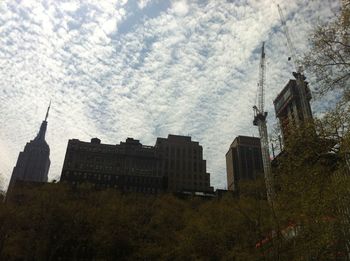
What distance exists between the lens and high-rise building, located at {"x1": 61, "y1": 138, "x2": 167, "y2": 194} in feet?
557

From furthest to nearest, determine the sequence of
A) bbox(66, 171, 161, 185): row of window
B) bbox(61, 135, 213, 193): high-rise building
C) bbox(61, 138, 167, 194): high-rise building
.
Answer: bbox(66, 171, 161, 185): row of window, bbox(61, 135, 213, 193): high-rise building, bbox(61, 138, 167, 194): high-rise building

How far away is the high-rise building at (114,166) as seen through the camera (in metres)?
170

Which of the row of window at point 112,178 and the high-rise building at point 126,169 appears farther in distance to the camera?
the row of window at point 112,178

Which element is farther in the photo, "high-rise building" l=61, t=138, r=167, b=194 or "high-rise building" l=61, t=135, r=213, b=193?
"high-rise building" l=61, t=135, r=213, b=193

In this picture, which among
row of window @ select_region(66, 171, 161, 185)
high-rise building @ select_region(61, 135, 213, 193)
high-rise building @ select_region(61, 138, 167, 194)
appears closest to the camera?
high-rise building @ select_region(61, 138, 167, 194)

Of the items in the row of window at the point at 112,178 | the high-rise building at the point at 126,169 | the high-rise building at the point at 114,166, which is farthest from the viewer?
the row of window at the point at 112,178

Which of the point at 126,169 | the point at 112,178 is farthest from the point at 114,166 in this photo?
the point at 112,178

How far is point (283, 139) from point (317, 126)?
273cm

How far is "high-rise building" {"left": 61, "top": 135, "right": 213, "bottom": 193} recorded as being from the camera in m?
170

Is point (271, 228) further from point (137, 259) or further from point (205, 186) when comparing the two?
point (205, 186)

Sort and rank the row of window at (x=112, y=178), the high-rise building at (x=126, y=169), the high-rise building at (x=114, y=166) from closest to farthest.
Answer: the high-rise building at (x=114, y=166) < the high-rise building at (x=126, y=169) < the row of window at (x=112, y=178)

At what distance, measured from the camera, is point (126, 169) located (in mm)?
180625

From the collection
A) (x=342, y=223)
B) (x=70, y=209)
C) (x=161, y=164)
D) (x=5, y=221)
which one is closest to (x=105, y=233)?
(x=70, y=209)

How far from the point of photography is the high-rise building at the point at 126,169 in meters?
170
